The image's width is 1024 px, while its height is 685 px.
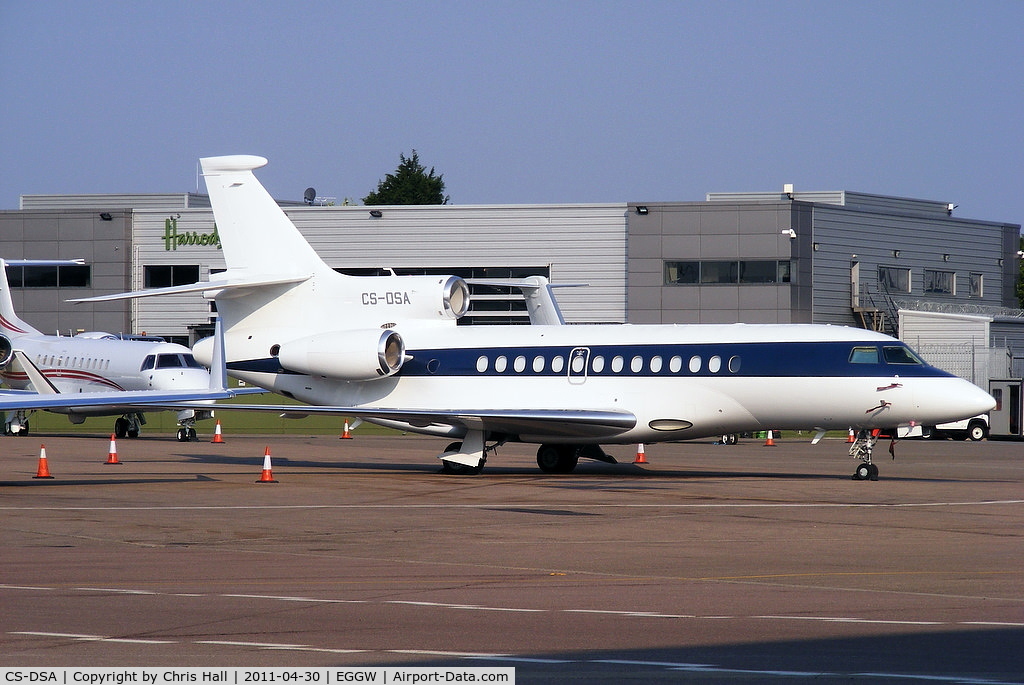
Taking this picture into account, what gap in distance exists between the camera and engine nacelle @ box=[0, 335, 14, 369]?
40.5 m

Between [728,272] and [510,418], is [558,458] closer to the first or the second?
[510,418]

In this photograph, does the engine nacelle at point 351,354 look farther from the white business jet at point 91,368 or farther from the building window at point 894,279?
the building window at point 894,279

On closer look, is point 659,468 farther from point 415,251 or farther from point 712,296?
point 415,251

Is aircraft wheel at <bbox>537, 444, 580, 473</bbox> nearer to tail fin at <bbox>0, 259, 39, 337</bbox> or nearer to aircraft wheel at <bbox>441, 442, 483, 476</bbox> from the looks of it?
aircraft wheel at <bbox>441, 442, 483, 476</bbox>

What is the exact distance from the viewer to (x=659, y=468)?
89.0 feet

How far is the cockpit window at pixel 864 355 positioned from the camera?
22.0m

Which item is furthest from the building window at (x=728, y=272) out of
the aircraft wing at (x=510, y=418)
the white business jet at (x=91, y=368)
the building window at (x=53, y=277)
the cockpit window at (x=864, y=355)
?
the cockpit window at (x=864, y=355)

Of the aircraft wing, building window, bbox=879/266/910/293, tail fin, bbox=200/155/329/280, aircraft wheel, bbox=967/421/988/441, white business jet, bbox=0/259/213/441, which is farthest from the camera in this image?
building window, bbox=879/266/910/293

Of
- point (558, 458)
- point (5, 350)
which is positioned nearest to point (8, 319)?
point (5, 350)

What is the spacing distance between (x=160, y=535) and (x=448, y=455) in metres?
10.0

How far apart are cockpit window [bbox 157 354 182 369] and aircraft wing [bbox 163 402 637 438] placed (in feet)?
45.1

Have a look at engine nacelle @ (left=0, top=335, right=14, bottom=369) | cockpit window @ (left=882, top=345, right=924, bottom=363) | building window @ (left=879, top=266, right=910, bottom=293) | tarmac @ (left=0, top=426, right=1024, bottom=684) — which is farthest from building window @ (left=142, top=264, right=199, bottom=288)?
cockpit window @ (left=882, top=345, right=924, bottom=363)

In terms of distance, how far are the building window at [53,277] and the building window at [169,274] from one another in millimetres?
2716

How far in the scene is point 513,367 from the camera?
24.8 meters
